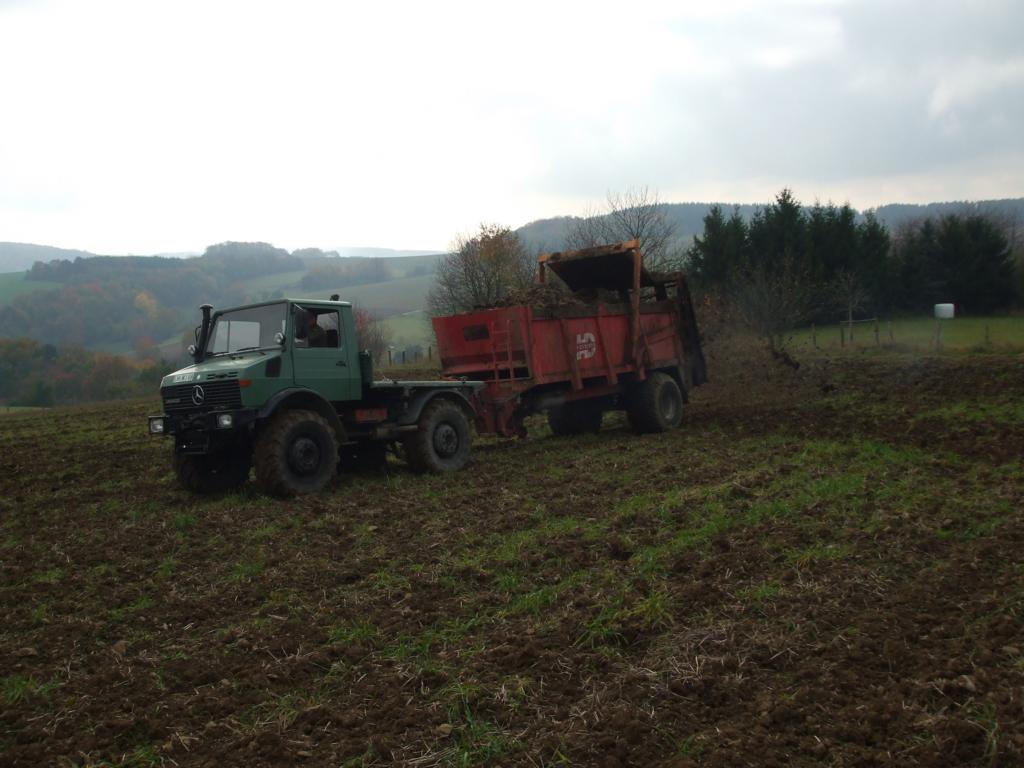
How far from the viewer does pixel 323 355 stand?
10492 millimetres

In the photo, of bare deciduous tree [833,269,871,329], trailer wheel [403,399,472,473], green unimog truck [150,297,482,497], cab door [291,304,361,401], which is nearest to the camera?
green unimog truck [150,297,482,497]

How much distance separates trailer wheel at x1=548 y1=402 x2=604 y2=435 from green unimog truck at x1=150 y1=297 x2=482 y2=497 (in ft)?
9.95

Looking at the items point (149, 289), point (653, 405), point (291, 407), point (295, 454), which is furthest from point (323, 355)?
point (149, 289)

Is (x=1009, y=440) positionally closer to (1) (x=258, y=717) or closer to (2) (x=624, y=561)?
(2) (x=624, y=561)

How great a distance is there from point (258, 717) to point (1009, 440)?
1015 centimetres

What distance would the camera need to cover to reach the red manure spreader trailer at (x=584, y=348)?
12250mm

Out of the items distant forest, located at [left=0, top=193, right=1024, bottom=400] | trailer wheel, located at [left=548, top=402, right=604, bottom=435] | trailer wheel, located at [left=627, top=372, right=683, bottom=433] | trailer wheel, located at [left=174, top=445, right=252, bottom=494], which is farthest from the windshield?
trailer wheel, located at [left=627, top=372, right=683, bottom=433]

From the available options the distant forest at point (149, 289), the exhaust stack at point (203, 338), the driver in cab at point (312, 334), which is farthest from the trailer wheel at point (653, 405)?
the distant forest at point (149, 289)

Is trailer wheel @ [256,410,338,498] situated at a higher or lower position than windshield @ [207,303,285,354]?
lower

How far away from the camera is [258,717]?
14.2ft

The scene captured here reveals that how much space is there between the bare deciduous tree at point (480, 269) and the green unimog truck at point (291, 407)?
82.5 feet

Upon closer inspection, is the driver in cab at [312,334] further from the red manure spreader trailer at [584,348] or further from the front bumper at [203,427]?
the red manure spreader trailer at [584,348]

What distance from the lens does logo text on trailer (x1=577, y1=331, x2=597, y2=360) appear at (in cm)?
1296

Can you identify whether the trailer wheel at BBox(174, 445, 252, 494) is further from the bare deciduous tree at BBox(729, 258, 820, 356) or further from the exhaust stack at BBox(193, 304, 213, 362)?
the bare deciduous tree at BBox(729, 258, 820, 356)
